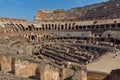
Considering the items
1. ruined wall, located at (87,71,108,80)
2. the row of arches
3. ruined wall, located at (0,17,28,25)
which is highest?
ruined wall, located at (0,17,28,25)

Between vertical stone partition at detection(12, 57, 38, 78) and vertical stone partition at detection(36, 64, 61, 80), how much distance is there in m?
1.39

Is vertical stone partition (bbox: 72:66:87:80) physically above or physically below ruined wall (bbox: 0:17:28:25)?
below

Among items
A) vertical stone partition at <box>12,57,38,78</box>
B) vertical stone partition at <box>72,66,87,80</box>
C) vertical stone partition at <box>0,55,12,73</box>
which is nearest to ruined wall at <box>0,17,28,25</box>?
vertical stone partition at <box>0,55,12,73</box>

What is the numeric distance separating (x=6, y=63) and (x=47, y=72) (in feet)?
12.8

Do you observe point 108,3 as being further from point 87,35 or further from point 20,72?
point 20,72

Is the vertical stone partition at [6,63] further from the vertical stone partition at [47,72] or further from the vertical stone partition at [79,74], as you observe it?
the vertical stone partition at [79,74]

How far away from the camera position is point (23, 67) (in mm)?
14953

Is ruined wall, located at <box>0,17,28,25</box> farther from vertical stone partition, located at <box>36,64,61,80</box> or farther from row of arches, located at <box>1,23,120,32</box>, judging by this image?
vertical stone partition, located at <box>36,64,61,80</box>

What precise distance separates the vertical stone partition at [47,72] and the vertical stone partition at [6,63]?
11.7 feet

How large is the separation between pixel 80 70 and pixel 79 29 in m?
39.9

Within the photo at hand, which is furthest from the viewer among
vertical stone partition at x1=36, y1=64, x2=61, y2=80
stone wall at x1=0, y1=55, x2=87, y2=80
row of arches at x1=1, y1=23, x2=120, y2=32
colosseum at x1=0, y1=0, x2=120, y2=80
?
row of arches at x1=1, y1=23, x2=120, y2=32

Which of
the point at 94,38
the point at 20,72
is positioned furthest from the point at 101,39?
the point at 20,72

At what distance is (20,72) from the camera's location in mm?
14578

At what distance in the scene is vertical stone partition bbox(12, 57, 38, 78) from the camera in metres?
14.4
